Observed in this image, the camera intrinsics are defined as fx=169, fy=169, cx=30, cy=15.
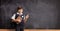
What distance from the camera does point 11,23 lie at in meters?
2.30

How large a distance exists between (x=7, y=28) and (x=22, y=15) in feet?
1.08

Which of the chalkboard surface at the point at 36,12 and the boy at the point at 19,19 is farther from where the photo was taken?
the chalkboard surface at the point at 36,12

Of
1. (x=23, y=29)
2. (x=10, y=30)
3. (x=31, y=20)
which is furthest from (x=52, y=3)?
(x=10, y=30)

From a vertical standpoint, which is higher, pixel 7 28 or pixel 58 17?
pixel 58 17

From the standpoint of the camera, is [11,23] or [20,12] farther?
[11,23]

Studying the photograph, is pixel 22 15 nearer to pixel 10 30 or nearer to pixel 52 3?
pixel 10 30

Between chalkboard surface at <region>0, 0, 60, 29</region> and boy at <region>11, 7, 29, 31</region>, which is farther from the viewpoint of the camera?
chalkboard surface at <region>0, 0, 60, 29</region>

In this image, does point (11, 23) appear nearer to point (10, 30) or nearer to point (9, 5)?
point (10, 30)

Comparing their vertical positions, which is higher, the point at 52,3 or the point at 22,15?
the point at 52,3

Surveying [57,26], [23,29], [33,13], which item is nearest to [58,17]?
[57,26]

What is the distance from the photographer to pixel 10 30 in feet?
7.66

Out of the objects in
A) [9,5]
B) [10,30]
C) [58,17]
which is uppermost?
[9,5]

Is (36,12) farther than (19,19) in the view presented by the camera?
Yes

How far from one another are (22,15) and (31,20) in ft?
0.74
